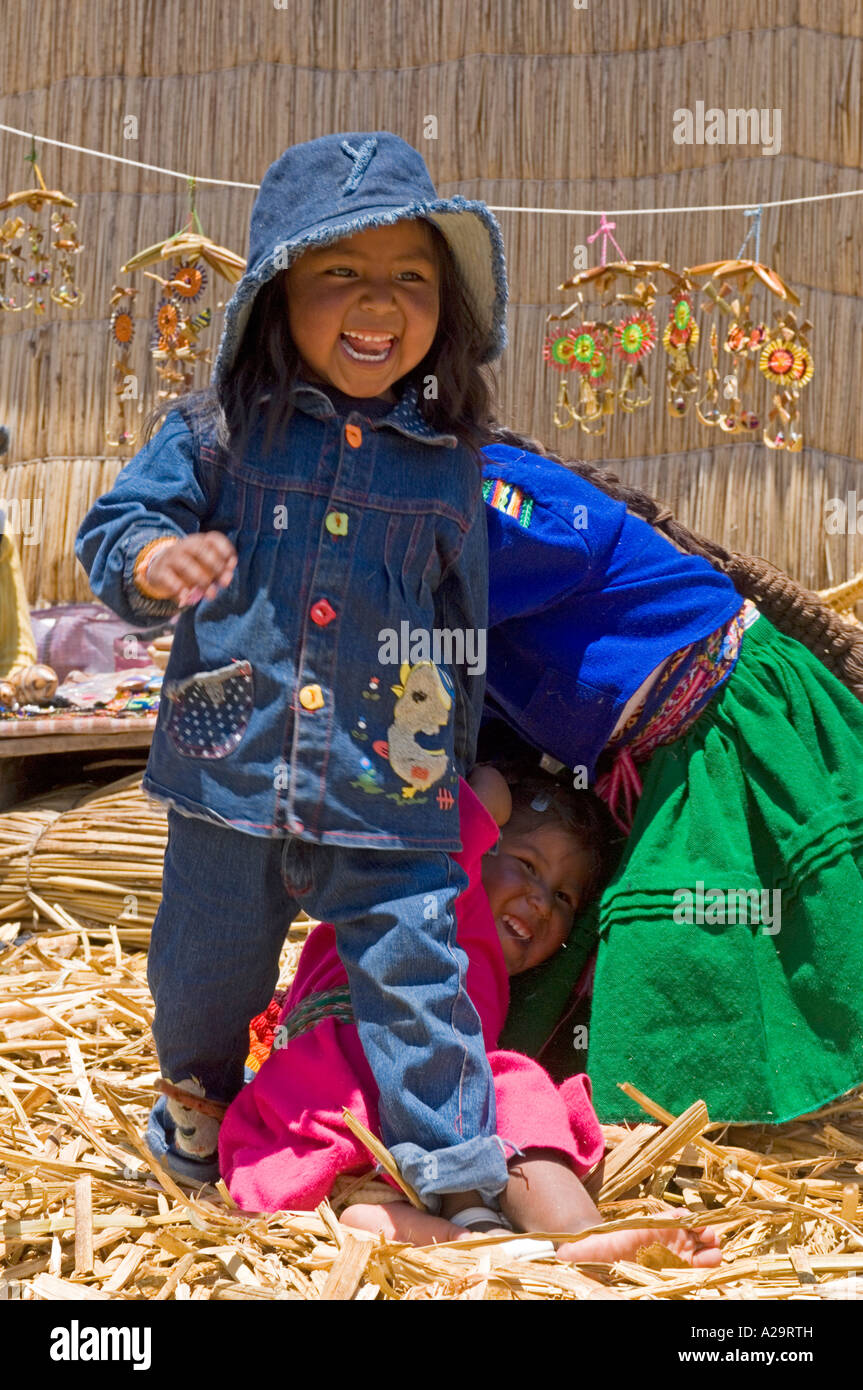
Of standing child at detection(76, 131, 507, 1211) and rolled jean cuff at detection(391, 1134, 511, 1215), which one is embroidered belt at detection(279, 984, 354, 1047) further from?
rolled jean cuff at detection(391, 1134, 511, 1215)

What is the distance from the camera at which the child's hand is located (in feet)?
5.68

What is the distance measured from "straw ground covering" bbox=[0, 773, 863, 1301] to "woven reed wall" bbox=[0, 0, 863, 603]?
141 inches

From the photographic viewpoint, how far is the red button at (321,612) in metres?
1.89

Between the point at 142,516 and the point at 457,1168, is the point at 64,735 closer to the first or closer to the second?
the point at 142,516

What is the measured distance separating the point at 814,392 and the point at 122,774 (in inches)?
129

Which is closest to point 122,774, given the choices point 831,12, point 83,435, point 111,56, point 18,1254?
point 83,435

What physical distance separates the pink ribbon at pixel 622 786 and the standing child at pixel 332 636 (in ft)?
1.80

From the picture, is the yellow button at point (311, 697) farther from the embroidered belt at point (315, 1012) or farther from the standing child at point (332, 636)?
the embroidered belt at point (315, 1012)

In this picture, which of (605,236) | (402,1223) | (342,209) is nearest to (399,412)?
(342,209)

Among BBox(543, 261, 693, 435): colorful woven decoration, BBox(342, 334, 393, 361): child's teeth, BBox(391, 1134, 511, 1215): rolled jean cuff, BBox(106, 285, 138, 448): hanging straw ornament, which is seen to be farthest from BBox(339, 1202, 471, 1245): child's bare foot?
BBox(106, 285, 138, 448): hanging straw ornament

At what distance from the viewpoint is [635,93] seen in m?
5.90

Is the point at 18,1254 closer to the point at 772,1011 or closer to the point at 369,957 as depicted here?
the point at 369,957

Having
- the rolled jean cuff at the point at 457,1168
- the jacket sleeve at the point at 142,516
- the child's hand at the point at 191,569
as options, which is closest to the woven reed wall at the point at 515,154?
the jacket sleeve at the point at 142,516

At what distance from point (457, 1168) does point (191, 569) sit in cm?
82
